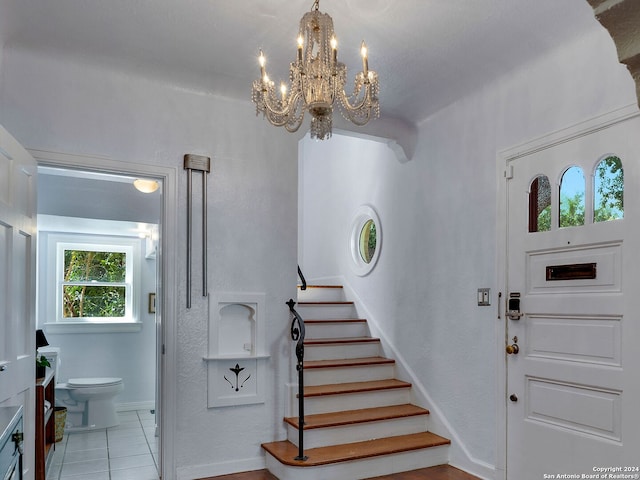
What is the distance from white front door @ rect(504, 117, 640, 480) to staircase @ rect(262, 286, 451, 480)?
786 mm

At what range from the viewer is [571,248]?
2822mm

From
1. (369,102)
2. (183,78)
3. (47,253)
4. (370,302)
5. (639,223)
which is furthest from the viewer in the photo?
(47,253)

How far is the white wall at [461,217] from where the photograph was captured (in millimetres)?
2887

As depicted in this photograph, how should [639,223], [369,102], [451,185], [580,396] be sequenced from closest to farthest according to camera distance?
1. [369,102]
2. [639,223]
3. [580,396]
4. [451,185]

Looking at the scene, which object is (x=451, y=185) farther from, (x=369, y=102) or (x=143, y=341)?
(x=143, y=341)

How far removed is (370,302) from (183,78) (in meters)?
2.60

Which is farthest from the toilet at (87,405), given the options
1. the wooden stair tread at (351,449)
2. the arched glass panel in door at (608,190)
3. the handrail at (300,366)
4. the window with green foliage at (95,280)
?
the arched glass panel in door at (608,190)

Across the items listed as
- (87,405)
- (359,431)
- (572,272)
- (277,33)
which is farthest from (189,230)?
(87,405)

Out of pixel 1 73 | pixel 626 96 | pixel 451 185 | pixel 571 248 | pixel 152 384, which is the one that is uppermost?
pixel 1 73

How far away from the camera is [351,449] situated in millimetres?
3453

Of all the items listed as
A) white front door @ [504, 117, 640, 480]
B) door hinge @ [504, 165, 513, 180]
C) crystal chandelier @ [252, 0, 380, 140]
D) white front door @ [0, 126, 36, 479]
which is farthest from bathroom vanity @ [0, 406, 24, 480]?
door hinge @ [504, 165, 513, 180]

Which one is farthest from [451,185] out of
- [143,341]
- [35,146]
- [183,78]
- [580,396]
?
[143,341]

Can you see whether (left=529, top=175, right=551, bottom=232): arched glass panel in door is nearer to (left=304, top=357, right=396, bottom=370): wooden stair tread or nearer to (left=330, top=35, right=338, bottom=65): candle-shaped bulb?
(left=330, top=35, right=338, bottom=65): candle-shaped bulb
